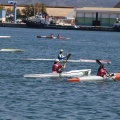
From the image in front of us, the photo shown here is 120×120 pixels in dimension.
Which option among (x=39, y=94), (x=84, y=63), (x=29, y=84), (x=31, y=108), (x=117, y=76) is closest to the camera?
(x=31, y=108)

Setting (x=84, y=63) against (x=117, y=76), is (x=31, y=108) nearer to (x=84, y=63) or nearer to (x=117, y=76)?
(x=117, y=76)

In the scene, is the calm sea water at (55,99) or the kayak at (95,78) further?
the kayak at (95,78)

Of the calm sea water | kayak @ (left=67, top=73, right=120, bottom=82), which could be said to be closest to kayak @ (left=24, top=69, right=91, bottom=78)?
the calm sea water

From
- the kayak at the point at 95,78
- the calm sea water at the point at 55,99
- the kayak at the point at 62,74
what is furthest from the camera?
the kayak at the point at 62,74

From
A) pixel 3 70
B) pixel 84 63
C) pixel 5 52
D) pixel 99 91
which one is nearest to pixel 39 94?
pixel 99 91

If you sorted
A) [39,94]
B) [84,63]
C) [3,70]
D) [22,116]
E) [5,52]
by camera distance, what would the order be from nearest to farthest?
[22,116]
[39,94]
[3,70]
[84,63]
[5,52]

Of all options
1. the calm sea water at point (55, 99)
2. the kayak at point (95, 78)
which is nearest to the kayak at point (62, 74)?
the calm sea water at point (55, 99)

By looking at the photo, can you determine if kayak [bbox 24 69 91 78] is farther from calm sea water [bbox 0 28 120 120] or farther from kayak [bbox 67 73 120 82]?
kayak [bbox 67 73 120 82]

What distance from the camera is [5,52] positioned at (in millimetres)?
77375

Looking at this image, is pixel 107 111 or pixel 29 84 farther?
pixel 29 84

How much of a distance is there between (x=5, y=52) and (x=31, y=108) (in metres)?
43.0

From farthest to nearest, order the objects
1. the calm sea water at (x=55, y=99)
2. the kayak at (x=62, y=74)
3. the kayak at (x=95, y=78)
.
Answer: the kayak at (x=62, y=74) → the kayak at (x=95, y=78) → the calm sea water at (x=55, y=99)

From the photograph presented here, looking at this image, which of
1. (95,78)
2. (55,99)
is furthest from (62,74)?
(55,99)

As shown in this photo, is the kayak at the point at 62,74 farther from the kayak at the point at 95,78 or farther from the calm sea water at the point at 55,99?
the kayak at the point at 95,78
